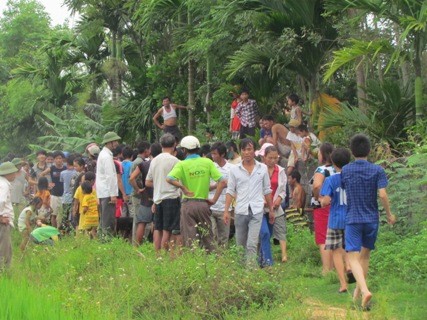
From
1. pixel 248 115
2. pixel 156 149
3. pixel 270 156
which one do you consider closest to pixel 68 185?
pixel 248 115

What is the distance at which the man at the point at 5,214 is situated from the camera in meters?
11.5

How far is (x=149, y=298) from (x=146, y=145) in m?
5.45

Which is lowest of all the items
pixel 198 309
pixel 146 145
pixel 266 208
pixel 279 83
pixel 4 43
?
pixel 198 309

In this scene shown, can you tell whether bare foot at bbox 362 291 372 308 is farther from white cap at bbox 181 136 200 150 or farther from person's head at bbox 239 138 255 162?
white cap at bbox 181 136 200 150

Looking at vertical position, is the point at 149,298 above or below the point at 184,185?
below

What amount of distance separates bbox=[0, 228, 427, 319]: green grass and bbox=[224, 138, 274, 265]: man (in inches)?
25.3

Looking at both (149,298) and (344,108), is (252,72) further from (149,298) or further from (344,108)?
(149,298)

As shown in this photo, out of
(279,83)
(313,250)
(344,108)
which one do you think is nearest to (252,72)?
(279,83)

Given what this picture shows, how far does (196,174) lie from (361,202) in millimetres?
3398

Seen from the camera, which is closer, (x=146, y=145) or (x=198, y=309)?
(x=198, y=309)

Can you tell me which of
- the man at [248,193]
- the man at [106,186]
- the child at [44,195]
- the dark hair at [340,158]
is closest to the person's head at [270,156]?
the man at [248,193]

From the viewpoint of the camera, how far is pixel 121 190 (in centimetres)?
1497

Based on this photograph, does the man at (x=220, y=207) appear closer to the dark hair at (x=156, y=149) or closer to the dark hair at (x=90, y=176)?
the dark hair at (x=156, y=149)

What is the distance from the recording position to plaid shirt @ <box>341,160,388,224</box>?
8.81 metres
